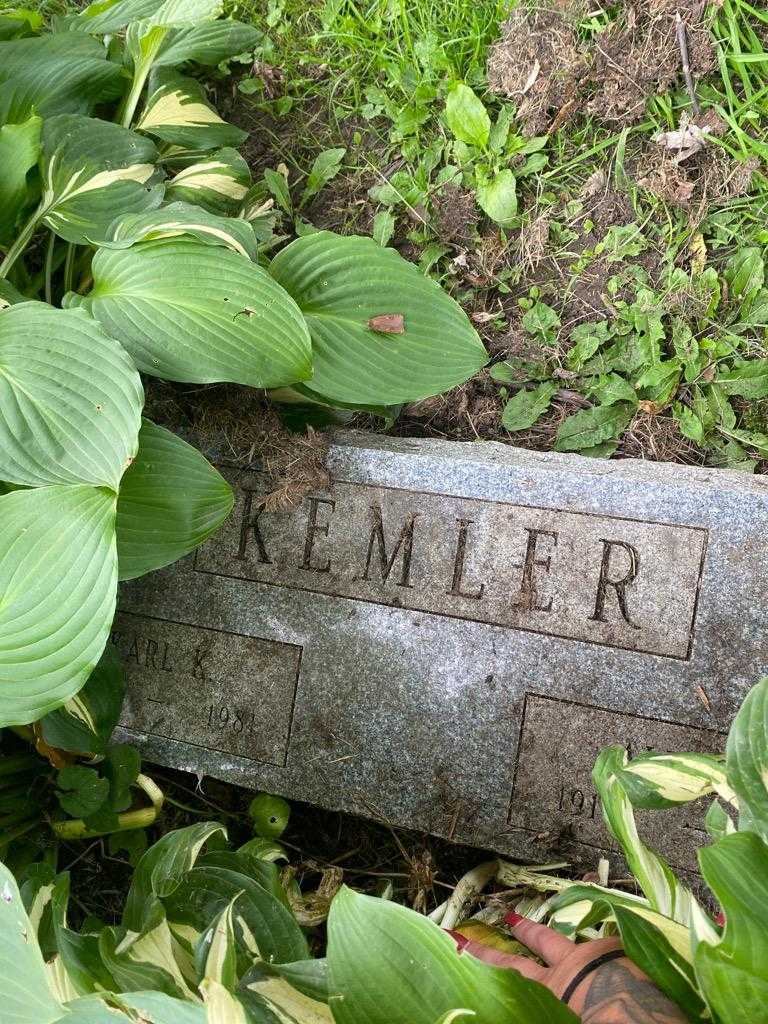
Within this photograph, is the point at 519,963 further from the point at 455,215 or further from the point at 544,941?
the point at 455,215

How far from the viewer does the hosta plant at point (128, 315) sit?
1.49 meters

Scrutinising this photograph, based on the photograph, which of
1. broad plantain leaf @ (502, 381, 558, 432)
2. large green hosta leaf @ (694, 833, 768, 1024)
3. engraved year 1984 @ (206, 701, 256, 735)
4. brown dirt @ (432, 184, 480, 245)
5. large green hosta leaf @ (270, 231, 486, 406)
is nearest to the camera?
large green hosta leaf @ (694, 833, 768, 1024)

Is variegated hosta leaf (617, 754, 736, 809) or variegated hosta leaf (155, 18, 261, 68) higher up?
variegated hosta leaf (155, 18, 261, 68)

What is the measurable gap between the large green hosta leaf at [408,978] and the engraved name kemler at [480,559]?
2.82 feet

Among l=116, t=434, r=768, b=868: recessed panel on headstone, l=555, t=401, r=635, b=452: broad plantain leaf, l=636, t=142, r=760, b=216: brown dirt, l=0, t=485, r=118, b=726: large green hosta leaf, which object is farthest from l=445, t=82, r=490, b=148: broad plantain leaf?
l=0, t=485, r=118, b=726: large green hosta leaf

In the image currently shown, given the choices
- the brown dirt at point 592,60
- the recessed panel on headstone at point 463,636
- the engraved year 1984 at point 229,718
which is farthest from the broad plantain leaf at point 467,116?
the engraved year 1984 at point 229,718

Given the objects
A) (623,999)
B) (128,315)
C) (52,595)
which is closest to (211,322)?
(128,315)

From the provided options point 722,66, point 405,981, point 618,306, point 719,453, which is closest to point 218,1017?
point 405,981

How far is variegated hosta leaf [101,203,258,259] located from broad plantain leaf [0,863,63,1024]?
1.14 metres

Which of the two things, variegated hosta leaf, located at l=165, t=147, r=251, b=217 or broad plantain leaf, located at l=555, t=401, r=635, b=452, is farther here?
variegated hosta leaf, located at l=165, t=147, r=251, b=217

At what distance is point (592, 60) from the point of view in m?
2.23

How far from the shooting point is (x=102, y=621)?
57.8 inches

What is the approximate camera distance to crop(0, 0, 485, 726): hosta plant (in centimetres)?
149

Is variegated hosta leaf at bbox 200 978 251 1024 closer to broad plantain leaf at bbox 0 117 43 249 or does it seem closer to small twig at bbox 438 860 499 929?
small twig at bbox 438 860 499 929
